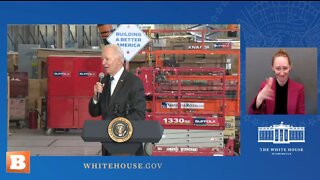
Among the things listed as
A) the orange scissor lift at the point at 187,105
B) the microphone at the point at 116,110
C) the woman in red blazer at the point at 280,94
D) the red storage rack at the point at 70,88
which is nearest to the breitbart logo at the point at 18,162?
the red storage rack at the point at 70,88

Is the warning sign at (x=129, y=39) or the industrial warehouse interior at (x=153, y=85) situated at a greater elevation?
the warning sign at (x=129, y=39)

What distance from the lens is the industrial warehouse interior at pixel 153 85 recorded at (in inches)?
216

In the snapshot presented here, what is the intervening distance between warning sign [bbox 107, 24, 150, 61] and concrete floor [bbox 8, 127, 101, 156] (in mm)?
943

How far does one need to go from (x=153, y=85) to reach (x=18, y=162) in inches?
60.8

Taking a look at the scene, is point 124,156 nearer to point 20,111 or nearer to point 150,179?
point 150,179

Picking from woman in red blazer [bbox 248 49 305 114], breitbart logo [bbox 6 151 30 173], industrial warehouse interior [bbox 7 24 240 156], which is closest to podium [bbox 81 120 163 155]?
industrial warehouse interior [bbox 7 24 240 156]

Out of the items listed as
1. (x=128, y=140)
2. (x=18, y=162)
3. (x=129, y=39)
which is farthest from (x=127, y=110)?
(x=18, y=162)

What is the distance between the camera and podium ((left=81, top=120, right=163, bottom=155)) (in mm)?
5477

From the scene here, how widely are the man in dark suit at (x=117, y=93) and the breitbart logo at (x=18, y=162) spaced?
77cm

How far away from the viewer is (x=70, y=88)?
18.7ft

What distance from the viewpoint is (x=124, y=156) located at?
5531 millimetres

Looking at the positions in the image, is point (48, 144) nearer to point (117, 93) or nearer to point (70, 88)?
point (70, 88)

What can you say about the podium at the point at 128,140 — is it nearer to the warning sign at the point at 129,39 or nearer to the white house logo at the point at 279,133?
the warning sign at the point at 129,39

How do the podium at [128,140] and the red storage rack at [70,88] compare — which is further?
the red storage rack at [70,88]
